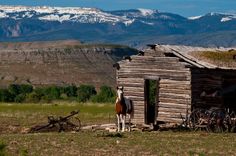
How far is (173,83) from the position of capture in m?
33.1

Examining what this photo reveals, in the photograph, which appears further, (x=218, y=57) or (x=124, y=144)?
(x=218, y=57)

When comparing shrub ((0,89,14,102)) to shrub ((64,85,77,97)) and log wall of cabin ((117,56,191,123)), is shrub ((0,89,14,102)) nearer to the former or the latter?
shrub ((64,85,77,97))

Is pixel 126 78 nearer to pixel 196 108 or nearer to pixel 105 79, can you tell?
pixel 196 108

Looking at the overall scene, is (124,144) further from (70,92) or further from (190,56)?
(70,92)

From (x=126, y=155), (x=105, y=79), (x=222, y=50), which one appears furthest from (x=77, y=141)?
(x=105, y=79)

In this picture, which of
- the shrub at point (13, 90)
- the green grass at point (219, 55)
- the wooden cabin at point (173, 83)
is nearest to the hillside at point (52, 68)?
the shrub at point (13, 90)

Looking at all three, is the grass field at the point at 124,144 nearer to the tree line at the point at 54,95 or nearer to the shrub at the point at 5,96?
the tree line at the point at 54,95

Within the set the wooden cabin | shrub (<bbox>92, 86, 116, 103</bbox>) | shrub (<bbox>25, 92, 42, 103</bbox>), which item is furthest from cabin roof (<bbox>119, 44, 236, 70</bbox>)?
shrub (<bbox>92, 86, 116, 103</bbox>)

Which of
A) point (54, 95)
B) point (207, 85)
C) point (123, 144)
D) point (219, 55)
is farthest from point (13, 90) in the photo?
point (123, 144)

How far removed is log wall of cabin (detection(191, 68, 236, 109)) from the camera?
32.6 meters

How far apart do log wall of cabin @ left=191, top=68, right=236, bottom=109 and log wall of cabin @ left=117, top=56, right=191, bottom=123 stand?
299 millimetres

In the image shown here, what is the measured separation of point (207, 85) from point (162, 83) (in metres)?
2.02

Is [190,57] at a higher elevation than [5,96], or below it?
higher

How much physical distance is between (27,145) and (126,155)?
3679mm
